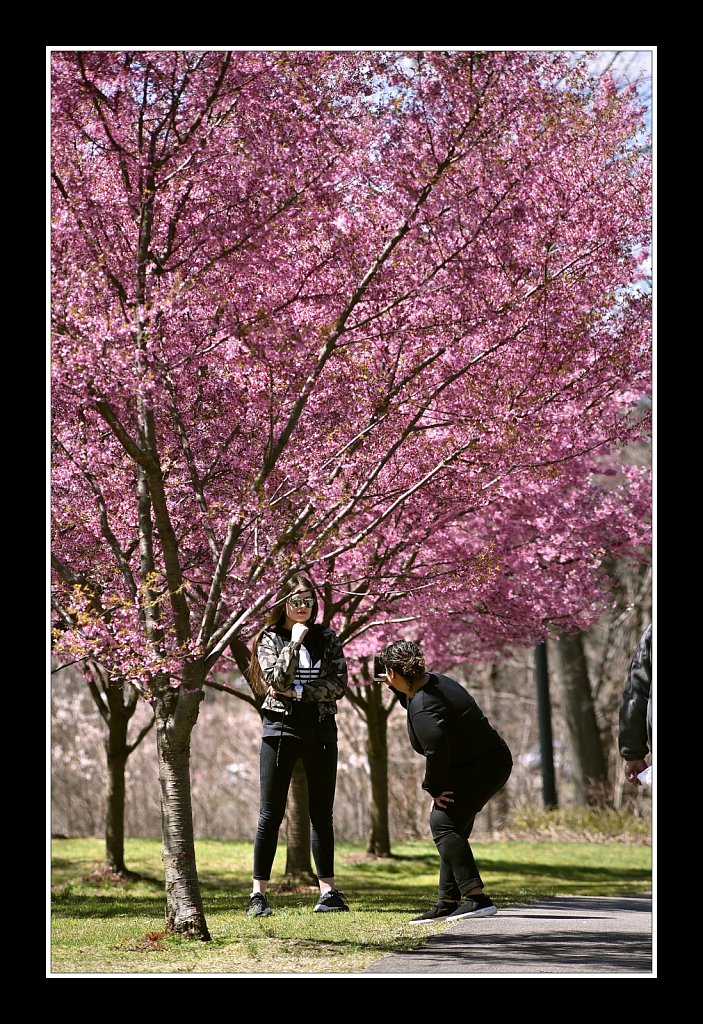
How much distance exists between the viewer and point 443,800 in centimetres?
653

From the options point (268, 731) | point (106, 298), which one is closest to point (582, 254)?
point (106, 298)

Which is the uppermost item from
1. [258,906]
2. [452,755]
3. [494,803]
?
[452,755]

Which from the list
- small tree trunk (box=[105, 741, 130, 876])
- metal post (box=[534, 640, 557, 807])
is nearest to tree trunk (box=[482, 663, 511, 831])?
metal post (box=[534, 640, 557, 807])

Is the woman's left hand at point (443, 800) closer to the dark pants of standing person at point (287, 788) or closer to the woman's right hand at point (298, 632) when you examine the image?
the dark pants of standing person at point (287, 788)

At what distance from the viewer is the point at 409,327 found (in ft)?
26.8

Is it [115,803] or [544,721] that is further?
[544,721]

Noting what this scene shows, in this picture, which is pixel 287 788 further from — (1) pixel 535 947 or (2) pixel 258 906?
(1) pixel 535 947

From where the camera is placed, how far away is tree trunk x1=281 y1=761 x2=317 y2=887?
9766mm

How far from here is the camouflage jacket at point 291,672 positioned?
21.8ft

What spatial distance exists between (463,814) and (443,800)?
0.14 m

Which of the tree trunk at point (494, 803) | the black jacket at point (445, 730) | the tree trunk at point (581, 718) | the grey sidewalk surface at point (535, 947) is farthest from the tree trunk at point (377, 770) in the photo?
A: the black jacket at point (445, 730)

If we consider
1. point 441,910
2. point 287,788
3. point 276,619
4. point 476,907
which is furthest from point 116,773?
point 476,907
